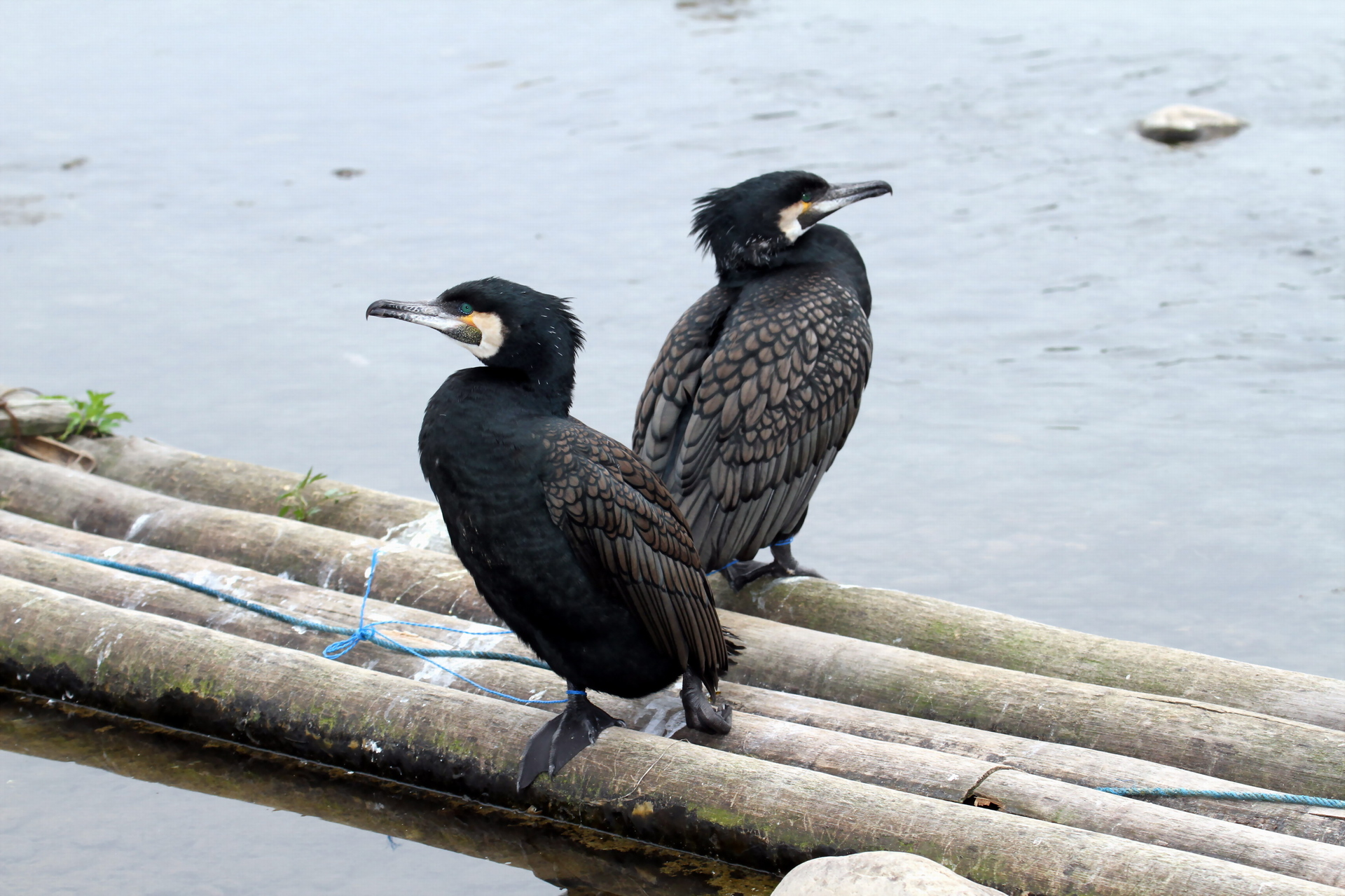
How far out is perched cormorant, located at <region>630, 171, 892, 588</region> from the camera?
4.84m

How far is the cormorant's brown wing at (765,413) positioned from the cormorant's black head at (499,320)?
3.47 ft

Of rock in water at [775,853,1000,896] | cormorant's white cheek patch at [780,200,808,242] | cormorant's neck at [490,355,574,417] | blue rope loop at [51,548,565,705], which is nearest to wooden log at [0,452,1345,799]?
blue rope loop at [51,548,565,705]

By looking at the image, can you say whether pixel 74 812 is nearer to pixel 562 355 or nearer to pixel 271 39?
pixel 562 355

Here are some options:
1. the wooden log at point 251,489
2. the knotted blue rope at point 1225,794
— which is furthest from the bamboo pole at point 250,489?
the knotted blue rope at point 1225,794

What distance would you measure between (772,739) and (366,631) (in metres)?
1.39

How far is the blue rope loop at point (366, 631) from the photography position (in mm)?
4570

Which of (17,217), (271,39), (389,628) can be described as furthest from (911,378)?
(271,39)

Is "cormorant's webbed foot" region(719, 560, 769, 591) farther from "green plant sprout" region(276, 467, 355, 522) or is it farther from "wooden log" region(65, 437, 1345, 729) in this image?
"green plant sprout" region(276, 467, 355, 522)

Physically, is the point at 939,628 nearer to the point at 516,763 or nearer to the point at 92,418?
the point at 516,763

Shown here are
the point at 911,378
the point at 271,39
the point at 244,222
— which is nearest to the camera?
the point at 911,378

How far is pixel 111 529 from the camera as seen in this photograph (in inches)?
218

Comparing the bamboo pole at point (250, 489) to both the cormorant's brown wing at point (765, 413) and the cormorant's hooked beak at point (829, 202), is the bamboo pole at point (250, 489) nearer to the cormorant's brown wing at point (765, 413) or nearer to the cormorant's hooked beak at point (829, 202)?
the cormorant's brown wing at point (765, 413)

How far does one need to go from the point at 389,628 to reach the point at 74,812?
1.04 metres


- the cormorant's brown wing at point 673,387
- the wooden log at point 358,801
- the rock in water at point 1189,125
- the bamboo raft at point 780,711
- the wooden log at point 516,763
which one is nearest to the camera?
the wooden log at point 516,763
